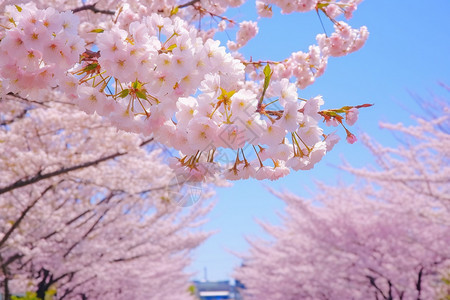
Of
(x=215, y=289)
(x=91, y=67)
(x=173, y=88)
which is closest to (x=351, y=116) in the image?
(x=173, y=88)

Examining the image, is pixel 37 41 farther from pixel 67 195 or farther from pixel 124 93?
pixel 67 195

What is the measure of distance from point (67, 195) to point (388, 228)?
7239mm

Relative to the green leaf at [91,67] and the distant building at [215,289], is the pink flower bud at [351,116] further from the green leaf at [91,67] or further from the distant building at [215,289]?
the distant building at [215,289]

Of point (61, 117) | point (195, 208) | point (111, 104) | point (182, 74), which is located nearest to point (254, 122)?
point (182, 74)

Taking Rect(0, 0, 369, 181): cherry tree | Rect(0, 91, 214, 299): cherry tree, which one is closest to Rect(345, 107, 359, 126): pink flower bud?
Rect(0, 0, 369, 181): cherry tree

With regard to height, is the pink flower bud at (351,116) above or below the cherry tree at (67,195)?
below

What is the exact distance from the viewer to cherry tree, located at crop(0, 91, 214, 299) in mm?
5988

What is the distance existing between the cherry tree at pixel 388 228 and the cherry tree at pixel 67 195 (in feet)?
13.2

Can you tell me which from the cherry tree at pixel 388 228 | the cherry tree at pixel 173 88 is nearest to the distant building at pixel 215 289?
the cherry tree at pixel 388 228

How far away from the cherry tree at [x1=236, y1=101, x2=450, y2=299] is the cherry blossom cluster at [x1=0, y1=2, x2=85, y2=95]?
740 centimetres

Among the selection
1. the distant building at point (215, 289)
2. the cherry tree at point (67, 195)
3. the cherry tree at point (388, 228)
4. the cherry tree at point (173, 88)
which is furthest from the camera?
the distant building at point (215, 289)

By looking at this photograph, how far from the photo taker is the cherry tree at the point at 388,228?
833 centimetres

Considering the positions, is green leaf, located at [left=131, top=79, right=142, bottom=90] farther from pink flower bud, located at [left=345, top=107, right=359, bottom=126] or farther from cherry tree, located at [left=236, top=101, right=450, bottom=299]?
cherry tree, located at [left=236, top=101, right=450, bottom=299]

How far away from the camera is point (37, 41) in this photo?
4.58 ft
